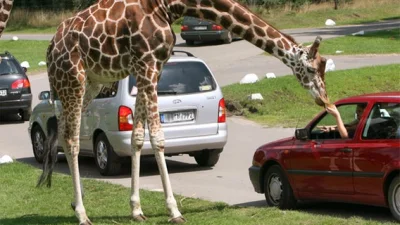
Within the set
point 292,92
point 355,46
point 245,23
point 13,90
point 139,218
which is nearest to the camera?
point 245,23

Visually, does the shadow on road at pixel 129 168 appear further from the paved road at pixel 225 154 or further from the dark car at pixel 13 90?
the dark car at pixel 13 90

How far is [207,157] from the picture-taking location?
15891 millimetres

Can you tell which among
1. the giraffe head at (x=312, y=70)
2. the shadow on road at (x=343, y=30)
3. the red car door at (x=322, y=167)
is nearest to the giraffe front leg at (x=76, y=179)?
the red car door at (x=322, y=167)

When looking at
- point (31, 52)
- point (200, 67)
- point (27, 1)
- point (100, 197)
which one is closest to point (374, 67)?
point (200, 67)

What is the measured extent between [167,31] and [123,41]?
526 millimetres

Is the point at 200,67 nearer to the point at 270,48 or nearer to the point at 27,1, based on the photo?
the point at 270,48

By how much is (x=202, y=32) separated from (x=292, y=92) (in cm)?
1721

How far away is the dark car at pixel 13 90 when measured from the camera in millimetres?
24016

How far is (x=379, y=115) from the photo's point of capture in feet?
34.0

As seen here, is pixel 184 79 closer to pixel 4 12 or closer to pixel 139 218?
pixel 139 218

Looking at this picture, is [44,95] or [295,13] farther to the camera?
[295,13]

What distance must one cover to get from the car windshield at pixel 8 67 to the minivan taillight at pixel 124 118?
34.1ft

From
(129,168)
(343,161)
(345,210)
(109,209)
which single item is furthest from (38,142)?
(343,161)

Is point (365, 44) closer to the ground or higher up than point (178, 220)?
closer to the ground
